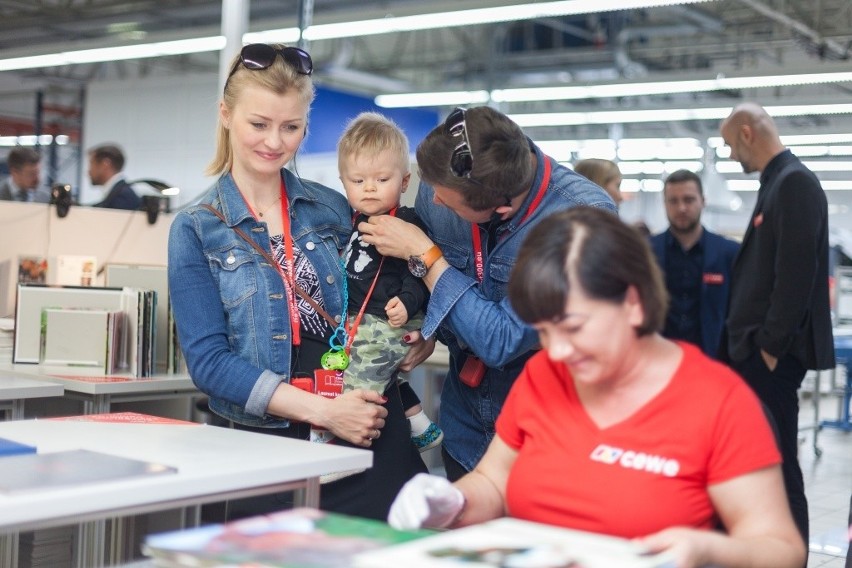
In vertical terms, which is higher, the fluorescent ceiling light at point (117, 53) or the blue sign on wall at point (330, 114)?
the fluorescent ceiling light at point (117, 53)

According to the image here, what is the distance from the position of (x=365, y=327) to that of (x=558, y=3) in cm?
630

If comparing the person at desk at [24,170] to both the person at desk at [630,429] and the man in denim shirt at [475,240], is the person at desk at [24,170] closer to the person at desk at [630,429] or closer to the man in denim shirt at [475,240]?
the man in denim shirt at [475,240]

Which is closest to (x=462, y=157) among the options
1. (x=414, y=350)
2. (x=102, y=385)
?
(x=414, y=350)

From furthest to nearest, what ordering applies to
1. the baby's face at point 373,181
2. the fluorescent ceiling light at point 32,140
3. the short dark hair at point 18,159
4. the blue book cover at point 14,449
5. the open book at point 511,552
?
the fluorescent ceiling light at point 32,140 < the short dark hair at point 18,159 < the baby's face at point 373,181 < the blue book cover at point 14,449 < the open book at point 511,552

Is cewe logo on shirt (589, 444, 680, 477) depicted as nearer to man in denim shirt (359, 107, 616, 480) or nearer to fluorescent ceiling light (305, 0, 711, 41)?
man in denim shirt (359, 107, 616, 480)

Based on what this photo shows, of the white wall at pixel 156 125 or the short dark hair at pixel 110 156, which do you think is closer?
the short dark hair at pixel 110 156

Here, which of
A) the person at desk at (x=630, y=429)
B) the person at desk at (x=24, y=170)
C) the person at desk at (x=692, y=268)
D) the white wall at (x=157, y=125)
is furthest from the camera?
the white wall at (x=157, y=125)

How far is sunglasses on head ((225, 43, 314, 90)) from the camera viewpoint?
2186 millimetres

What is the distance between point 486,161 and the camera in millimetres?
1922

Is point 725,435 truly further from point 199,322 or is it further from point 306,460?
point 199,322

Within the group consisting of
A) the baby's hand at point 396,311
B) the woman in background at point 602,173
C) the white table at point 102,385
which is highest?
the woman in background at point 602,173

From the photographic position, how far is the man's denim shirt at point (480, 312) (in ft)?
6.51

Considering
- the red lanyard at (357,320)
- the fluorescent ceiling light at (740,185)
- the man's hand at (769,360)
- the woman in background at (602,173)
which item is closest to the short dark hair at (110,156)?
the woman in background at (602,173)

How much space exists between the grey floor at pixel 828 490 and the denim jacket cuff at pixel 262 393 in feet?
10.4
